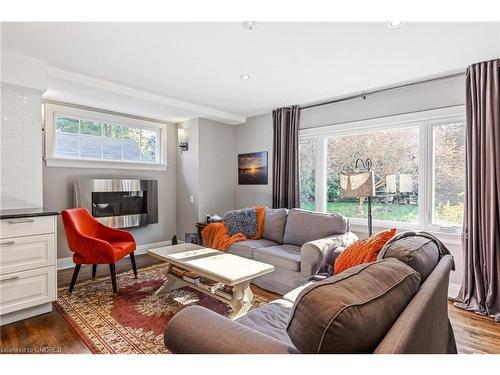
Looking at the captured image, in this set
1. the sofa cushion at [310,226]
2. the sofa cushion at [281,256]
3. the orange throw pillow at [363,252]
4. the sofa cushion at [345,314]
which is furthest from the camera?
the sofa cushion at [310,226]

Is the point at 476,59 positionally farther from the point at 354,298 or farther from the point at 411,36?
the point at 354,298

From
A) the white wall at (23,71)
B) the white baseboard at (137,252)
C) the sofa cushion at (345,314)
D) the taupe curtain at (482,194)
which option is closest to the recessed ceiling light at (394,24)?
the taupe curtain at (482,194)

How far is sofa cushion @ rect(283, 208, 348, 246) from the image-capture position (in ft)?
10.7

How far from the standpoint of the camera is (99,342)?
2066 millimetres

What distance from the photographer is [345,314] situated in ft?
2.66

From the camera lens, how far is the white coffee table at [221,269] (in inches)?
86.5

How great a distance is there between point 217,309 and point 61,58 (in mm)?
2719

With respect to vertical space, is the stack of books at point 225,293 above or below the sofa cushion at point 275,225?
below

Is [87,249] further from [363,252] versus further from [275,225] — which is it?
[363,252]

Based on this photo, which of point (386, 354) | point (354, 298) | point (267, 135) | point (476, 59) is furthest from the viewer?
point (267, 135)

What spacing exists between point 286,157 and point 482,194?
7.67 feet

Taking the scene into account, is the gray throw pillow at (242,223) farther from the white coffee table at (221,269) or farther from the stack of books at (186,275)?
the stack of books at (186,275)

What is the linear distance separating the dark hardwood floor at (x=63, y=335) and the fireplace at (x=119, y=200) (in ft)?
5.62
